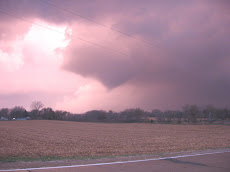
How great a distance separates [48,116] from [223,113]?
465ft

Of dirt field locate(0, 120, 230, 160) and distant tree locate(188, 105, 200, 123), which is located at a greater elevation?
distant tree locate(188, 105, 200, 123)

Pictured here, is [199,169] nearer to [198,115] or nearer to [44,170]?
[44,170]

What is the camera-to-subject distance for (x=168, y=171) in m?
10.2

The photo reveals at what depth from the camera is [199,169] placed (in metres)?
10.6

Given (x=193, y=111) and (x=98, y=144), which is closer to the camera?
(x=98, y=144)

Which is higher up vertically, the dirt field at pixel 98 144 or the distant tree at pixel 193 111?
the distant tree at pixel 193 111

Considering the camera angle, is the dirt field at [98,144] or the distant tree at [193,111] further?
the distant tree at [193,111]

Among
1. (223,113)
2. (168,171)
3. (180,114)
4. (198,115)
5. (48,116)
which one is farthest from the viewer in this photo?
(48,116)

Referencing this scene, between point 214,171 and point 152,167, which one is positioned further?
point 152,167

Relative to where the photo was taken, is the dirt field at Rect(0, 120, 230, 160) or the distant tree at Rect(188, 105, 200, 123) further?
the distant tree at Rect(188, 105, 200, 123)

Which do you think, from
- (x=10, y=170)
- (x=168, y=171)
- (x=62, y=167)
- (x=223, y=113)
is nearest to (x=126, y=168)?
(x=168, y=171)

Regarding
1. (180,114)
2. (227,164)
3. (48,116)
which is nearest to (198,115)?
(180,114)

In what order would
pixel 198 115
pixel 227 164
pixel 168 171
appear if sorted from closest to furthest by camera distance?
1. pixel 168 171
2. pixel 227 164
3. pixel 198 115

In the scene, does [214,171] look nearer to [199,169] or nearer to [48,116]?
[199,169]
